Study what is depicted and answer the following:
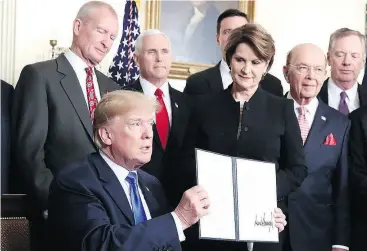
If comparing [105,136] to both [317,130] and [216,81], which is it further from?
[216,81]

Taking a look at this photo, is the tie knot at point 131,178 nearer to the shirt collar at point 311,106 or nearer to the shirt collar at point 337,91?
the shirt collar at point 311,106

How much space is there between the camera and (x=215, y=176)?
9.86 ft

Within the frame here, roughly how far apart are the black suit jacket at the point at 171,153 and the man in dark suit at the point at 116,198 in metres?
0.68

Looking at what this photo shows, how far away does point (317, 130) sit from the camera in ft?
13.6

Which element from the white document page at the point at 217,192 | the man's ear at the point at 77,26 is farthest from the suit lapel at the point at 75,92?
the white document page at the point at 217,192

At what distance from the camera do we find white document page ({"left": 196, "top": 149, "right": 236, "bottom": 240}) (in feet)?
9.75

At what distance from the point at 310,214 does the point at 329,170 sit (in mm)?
285

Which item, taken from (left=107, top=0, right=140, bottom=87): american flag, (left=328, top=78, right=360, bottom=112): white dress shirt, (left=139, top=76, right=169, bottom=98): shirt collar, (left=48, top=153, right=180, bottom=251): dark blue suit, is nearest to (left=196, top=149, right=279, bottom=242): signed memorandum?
(left=48, top=153, right=180, bottom=251): dark blue suit

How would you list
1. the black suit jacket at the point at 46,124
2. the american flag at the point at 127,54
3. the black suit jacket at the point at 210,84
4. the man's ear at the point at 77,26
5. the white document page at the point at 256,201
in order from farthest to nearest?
the american flag at the point at 127,54 → the black suit jacket at the point at 210,84 → the man's ear at the point at 77,26 → the black suit jacket at the point at 46,124 → the white document page at the point at 256,201

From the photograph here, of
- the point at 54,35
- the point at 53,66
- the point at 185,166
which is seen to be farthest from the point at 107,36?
the point at 54,35

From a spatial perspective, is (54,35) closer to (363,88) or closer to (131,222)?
(363,88)

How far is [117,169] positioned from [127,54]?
172 inches

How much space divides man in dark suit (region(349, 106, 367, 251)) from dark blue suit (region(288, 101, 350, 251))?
0.04 m

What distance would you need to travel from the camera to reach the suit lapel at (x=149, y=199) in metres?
3.13
